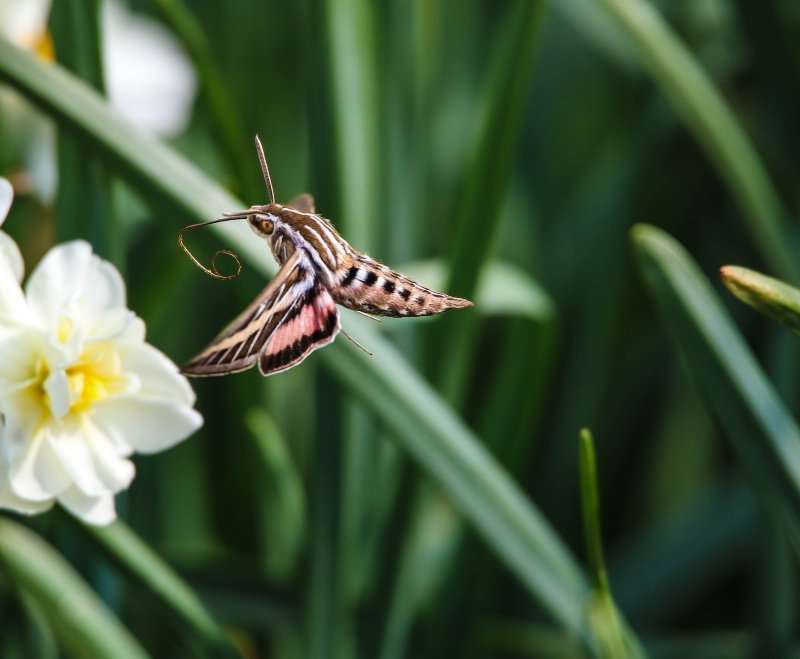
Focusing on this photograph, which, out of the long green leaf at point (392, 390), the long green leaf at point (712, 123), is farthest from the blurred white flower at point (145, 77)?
the long green leaf at point (712, 123)

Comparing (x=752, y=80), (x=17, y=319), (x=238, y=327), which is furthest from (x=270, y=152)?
(x=238, y=327)

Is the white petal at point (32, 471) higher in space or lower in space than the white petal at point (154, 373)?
lower

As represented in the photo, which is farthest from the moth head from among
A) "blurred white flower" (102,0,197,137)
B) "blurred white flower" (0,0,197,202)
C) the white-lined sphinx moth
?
"blurred white flower" (102,0,197,137)

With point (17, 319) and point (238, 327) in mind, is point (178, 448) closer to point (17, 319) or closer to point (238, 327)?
point (17, 319)

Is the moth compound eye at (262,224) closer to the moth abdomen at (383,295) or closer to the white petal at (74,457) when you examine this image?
the moth abdomen at (383,295)

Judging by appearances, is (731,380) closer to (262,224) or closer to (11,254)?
(262,224)

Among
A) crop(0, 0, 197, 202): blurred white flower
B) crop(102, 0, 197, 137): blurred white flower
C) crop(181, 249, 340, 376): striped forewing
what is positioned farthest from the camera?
crop(102, 0, 197, 137): blurred white flower

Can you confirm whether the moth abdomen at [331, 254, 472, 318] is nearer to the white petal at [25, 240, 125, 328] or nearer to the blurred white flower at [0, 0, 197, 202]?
the white petal at [25, 240, 125, 328]
